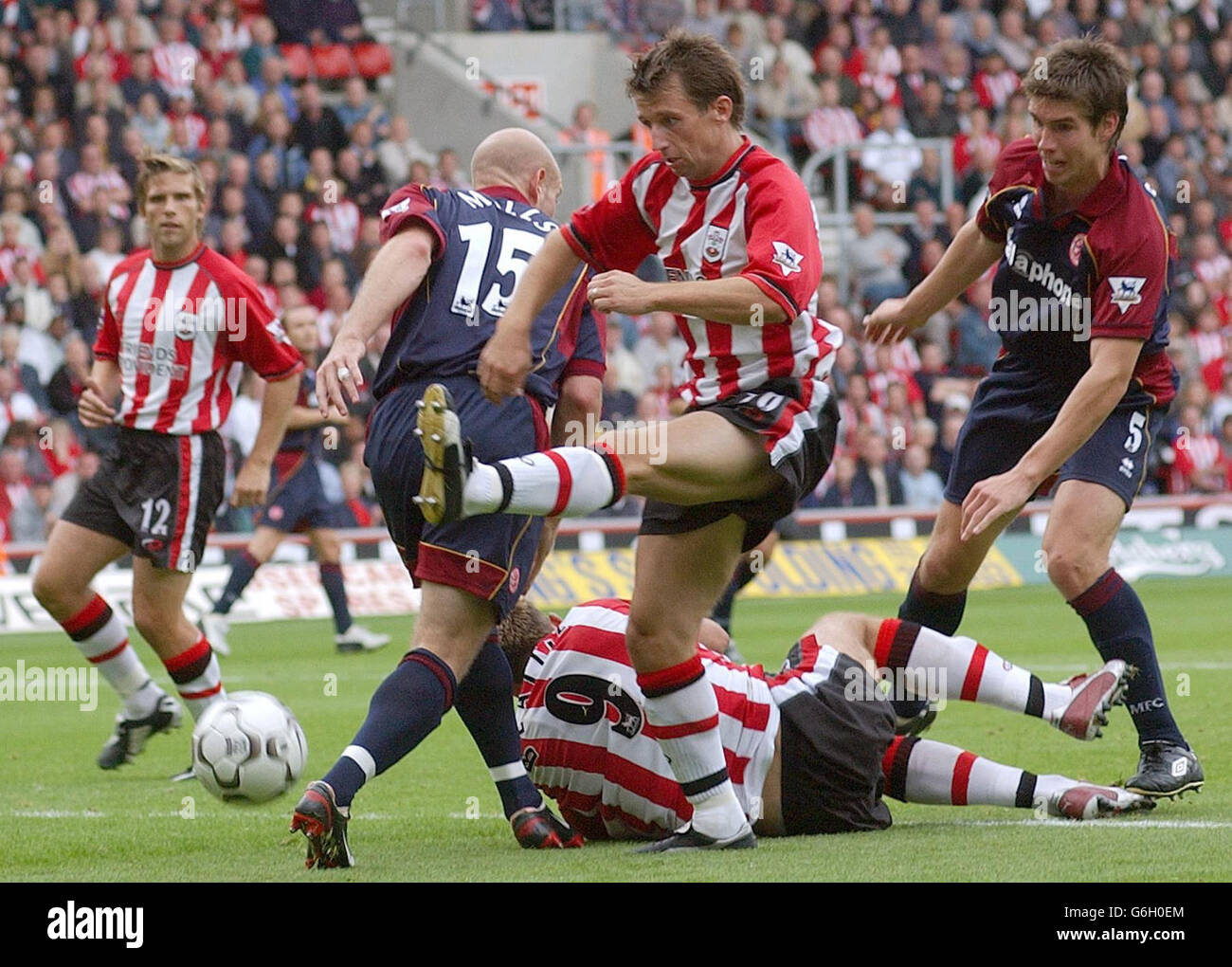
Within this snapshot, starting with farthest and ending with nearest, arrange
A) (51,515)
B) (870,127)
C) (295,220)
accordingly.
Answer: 1. (870,127)
2. (295,220)
3. (51,515)

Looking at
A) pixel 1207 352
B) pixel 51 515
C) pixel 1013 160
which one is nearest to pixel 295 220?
pixel 51 515

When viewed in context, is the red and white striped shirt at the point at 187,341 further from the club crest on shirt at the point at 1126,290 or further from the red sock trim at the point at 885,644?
the club crest on shirt at the point at 1126,290

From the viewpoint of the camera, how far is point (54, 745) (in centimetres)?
861

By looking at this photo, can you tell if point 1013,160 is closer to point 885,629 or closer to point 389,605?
point 885,629

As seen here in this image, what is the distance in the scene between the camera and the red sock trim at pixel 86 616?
7562 mm

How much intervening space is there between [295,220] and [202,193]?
1011 cm

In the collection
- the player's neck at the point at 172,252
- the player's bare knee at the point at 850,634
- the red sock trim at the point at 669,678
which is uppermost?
the player's neck at the point at 172,252

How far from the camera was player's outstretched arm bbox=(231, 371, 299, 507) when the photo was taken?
7.63 metres

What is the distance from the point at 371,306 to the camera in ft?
17.2

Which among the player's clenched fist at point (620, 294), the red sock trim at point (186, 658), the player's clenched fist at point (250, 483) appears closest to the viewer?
the player's clenched fist at point (620, 294)

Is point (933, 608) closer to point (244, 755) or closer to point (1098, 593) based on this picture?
point (1098, 593)

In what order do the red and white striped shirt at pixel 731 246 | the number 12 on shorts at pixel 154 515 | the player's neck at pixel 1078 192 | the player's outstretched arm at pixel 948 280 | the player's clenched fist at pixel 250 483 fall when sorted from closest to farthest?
1. the red and white striped shirt at pixel 731 246
2. the player's neck at pixel 1078 192
3. the player's outstretched arm at pixel 948 280
4. the number 12 on shorts at pixel 154 515
5. the player's clenched fist at pixel 250 483

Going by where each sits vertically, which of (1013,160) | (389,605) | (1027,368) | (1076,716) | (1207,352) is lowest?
(389,605)

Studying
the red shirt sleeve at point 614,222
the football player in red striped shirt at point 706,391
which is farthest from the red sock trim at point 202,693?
the red shirt sleeve at point 614,222
